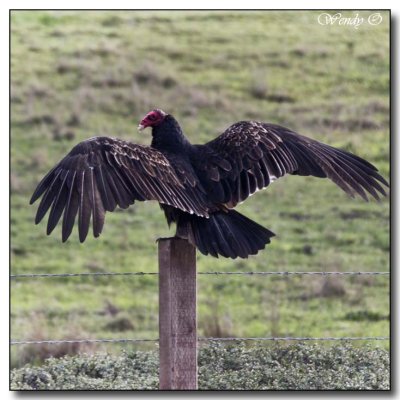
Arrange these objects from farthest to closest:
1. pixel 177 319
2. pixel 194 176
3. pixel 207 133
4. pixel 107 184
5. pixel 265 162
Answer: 1. pixel 207 133
2. pixel 265 162
3. pixel 194 176
4. pixel 107 184
5. pixel 177 319

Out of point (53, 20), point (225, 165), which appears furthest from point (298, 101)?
point (225, 165)

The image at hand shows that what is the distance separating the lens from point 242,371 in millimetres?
7375

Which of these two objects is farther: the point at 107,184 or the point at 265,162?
the point at 265,162

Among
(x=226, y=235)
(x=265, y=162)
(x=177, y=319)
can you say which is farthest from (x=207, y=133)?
(x=177, y=319)

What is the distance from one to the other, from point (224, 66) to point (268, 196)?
42.4 inches

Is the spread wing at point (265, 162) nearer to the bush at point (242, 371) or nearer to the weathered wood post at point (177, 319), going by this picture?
the weathered wood post at point (177, 319)

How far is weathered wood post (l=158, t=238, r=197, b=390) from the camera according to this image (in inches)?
258

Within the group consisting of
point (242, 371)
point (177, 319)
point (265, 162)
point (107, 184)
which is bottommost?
point (242, 371)

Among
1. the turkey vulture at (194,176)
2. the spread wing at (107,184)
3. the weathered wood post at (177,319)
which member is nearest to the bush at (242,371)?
the weathered wood post at (177,319)

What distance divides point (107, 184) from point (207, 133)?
175 inches

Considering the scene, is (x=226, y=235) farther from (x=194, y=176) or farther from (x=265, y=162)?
(x=265, y=162)

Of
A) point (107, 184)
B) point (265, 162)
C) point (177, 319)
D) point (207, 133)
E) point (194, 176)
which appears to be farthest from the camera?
point (207, 133)

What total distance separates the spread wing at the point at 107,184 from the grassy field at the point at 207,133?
1.53 m

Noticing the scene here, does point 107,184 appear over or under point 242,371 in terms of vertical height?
over
